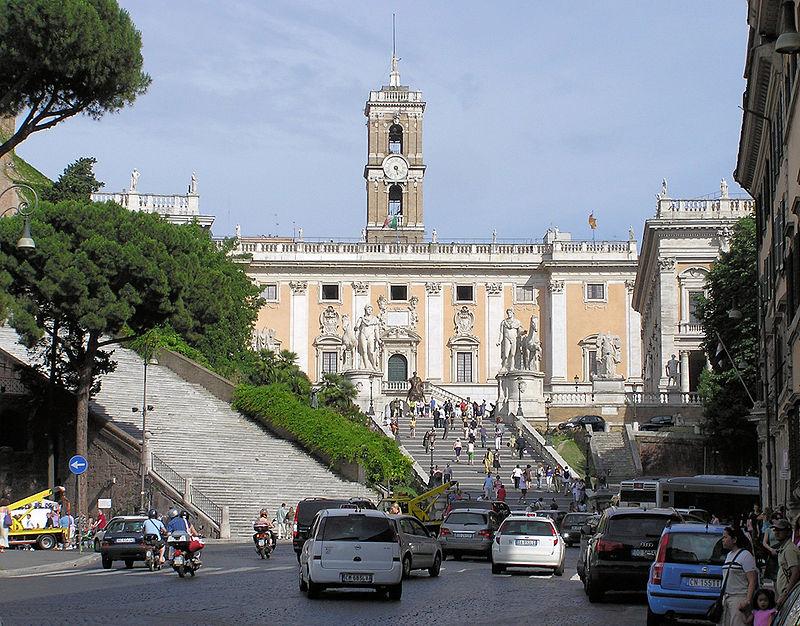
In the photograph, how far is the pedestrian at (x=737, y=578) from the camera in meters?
14.2

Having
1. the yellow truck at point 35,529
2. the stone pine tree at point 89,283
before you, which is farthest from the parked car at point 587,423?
the yellow truck at point 35,529

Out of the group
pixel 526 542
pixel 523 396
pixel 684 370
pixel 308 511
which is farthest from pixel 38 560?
pixel 684 370

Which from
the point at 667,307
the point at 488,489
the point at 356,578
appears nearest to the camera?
the point at 356,578

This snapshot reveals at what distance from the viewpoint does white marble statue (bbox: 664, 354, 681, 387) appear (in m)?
69.1

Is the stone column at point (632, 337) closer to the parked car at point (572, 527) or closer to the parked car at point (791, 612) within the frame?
the parked car at point (572, 527)

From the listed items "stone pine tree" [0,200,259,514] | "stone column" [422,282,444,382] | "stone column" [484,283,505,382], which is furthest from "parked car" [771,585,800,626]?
"stone column" [422,282,444,382]

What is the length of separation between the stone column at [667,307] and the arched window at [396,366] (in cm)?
2310

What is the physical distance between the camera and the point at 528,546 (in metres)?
27.8

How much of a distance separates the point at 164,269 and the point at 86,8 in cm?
1435

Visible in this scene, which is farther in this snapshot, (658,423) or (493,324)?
(493,324)

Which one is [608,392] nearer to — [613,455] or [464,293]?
[613,455]

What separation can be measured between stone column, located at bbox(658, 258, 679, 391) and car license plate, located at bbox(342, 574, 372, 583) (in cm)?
5111

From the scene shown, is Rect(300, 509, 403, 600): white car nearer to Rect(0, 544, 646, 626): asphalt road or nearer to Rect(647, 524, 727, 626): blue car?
Rect(0, 544, 646, 626): asphalt road

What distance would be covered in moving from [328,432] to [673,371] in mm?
24009
